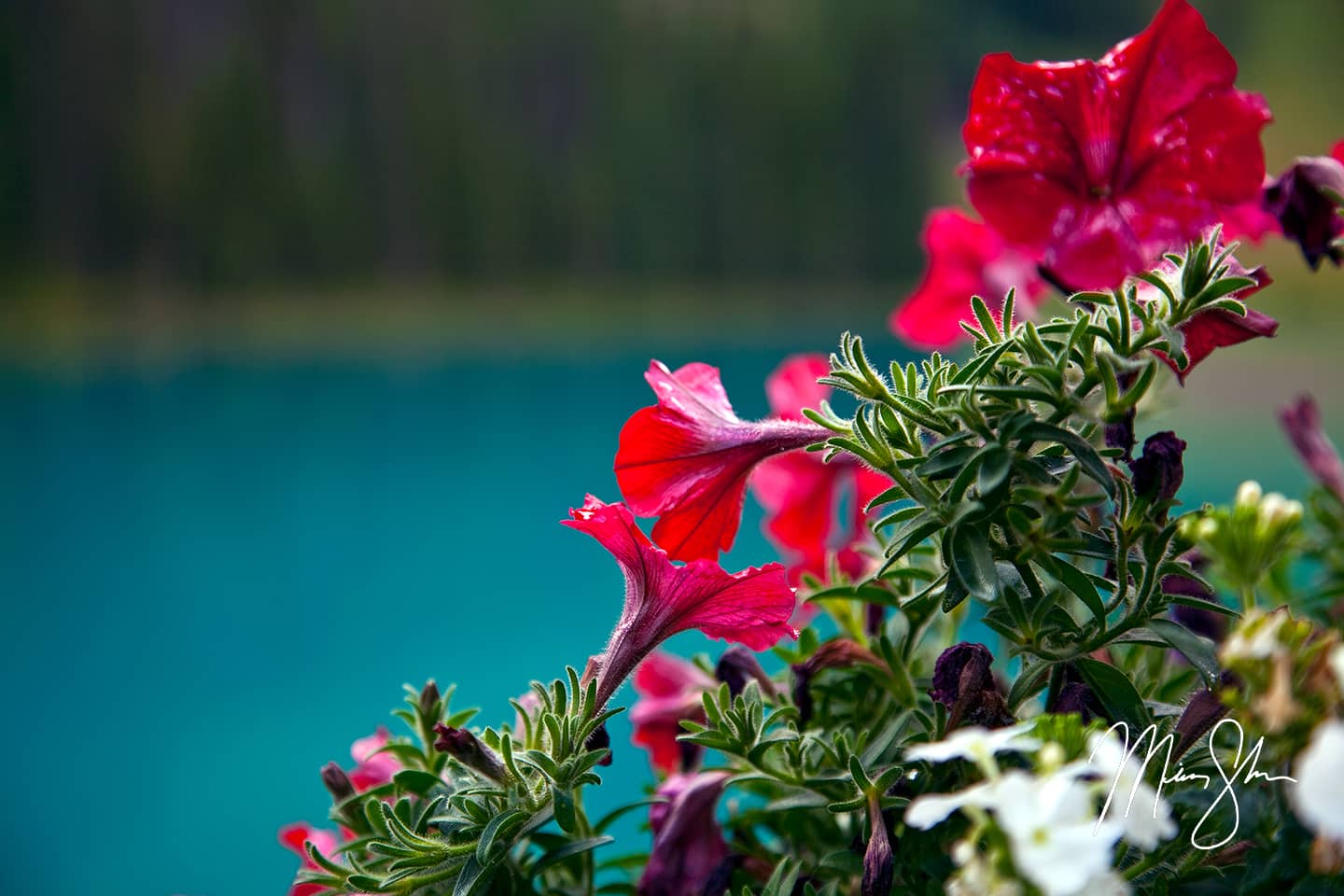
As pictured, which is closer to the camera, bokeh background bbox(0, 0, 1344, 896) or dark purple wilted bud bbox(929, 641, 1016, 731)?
dark purple wilted bud bbox(929, 641, 1016, 731)

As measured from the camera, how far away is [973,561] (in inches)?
7.6

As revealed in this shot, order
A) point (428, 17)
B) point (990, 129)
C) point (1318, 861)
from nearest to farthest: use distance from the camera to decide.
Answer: point (1318, 861) < point (990, 129) < point (428, 17)

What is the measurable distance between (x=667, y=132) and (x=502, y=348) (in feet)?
2.40

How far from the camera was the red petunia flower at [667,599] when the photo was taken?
0.22 m

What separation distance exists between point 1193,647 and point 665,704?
14 cm

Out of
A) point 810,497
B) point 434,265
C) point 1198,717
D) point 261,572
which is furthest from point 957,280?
point 434,265

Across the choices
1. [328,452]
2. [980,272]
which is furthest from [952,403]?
[328,452]

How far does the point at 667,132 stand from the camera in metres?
2.88

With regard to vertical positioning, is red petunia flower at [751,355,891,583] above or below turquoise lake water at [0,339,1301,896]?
below

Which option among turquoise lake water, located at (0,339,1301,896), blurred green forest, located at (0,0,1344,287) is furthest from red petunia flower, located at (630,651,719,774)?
blurred green forest, located at (0,0,1344,287)

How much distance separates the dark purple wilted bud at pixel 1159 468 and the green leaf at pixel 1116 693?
34 mm

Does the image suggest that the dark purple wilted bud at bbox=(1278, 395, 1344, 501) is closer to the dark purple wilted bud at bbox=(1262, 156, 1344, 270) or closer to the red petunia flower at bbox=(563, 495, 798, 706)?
the dark purple wilted bud at bbox=(1262, 156, 1344, 270)

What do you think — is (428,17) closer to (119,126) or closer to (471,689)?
(119,126)

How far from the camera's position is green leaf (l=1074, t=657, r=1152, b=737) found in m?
0.21
